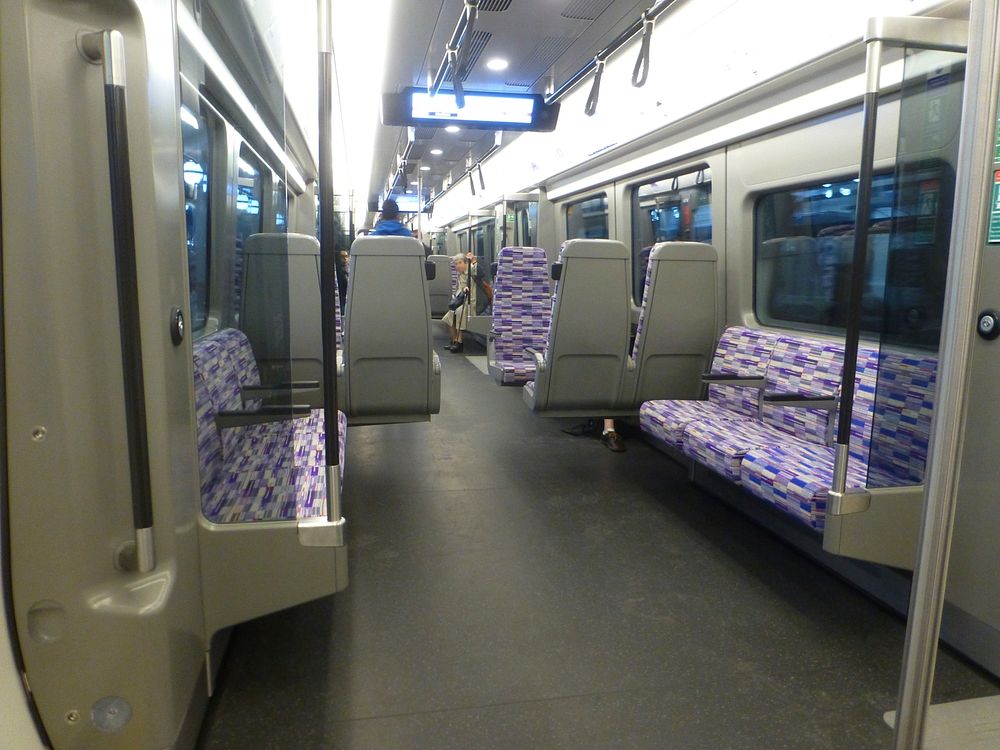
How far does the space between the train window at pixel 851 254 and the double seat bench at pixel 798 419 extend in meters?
0.18

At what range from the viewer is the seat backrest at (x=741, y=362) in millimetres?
3814

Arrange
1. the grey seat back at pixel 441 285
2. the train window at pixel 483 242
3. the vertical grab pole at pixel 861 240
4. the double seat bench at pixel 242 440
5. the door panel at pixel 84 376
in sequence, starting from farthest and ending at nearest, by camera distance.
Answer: the grey seat back at pixel 441 285
the train window at pixel 483 242
the vertical grab pole at pixel 861 240
the double seat bench at pixel 242 440
the door panel at pixel 84 376

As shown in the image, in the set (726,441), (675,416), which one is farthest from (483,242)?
(726,441)

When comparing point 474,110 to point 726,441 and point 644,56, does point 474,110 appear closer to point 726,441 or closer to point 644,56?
point 644,56

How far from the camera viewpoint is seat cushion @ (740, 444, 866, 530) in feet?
8.27

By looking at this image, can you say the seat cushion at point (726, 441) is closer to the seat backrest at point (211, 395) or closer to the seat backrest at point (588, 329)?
A: the seat backrest at point (588, 329)

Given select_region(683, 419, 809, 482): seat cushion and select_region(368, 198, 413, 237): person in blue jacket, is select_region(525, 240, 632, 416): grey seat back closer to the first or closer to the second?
select_region(683, 419, 809, 482): seat cushion

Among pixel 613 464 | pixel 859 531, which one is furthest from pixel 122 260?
pixel 613 464

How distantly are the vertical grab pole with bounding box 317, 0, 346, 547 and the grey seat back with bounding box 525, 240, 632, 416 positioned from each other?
2.57m

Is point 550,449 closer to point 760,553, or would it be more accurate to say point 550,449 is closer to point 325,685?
point 760,553

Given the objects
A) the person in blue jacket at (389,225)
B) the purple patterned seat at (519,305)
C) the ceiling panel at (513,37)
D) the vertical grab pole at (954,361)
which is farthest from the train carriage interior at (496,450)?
the purple patterned seat at (519,305)

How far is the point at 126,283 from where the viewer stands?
4.63 feet

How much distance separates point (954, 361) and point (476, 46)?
590 cm

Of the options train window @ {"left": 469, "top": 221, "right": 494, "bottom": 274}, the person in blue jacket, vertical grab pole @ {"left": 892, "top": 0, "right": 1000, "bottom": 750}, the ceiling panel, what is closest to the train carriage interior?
vertical grab pole @ {"left": 892, "top": 0, "right": 1000, "bottom": 750}
